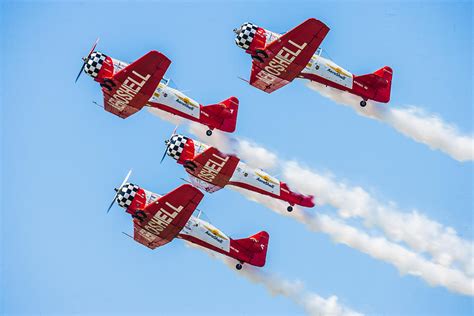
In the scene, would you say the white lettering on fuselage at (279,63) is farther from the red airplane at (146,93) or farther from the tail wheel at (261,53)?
the red airplane at (146,93)

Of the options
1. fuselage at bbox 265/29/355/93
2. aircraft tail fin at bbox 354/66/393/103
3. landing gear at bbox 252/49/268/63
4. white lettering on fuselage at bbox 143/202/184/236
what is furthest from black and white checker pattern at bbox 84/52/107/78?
aircraft tail fin at bbox 354/66/393/103

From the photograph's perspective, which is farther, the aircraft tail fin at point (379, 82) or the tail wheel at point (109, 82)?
the aircraft tail fin at point (379, 82)

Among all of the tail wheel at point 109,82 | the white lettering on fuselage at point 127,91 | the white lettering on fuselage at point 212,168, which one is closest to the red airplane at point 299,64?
the white lettering on fuselage at point 212,168

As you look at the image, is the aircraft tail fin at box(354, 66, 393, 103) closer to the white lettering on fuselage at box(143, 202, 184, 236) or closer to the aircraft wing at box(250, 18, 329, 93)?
the aircraft wing at box(250, 18, 329, 93)

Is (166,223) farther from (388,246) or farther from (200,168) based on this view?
(388,246)

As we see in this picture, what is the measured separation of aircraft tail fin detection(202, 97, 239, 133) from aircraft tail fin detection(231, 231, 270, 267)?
13.9 ft

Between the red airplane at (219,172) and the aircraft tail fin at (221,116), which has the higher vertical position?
the aircraft tail fin at (221,116)

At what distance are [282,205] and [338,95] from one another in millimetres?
4755

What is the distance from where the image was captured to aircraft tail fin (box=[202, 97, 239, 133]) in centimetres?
7100

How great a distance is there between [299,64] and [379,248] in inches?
347

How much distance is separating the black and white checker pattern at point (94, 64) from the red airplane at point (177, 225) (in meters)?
4.09

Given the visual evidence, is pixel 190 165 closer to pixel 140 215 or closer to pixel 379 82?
pixel 140 215

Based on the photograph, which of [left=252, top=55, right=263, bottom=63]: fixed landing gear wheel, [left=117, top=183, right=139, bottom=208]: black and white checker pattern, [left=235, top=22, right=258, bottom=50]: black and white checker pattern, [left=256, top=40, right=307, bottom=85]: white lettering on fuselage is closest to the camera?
[left=256, top=40, right=307, bottom=85]: white lettering on fuselage

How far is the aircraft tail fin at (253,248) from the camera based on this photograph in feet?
235
